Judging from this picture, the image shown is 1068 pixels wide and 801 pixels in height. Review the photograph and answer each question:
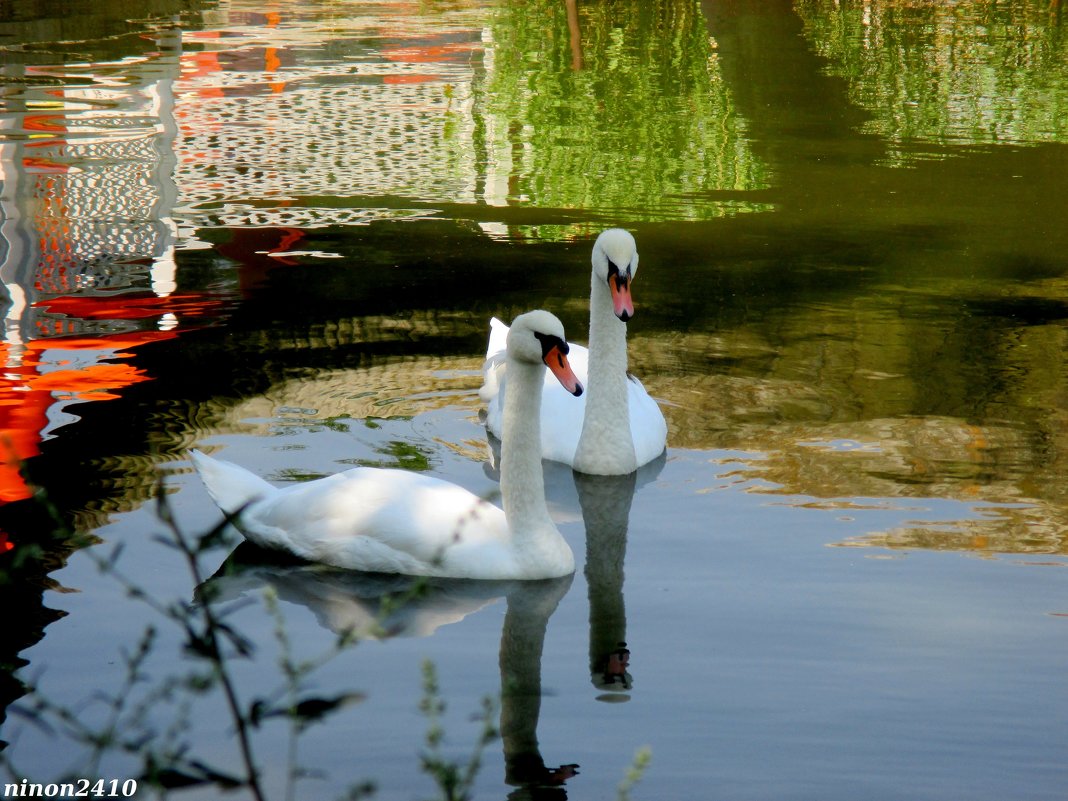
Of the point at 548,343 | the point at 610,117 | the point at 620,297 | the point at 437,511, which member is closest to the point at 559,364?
the point at 548,343

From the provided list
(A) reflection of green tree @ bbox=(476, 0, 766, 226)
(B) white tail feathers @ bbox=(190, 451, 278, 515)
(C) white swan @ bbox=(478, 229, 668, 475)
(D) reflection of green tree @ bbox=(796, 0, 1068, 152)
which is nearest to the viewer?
(B) white tail feathers @ bbox=(190, 451, 278, 515)

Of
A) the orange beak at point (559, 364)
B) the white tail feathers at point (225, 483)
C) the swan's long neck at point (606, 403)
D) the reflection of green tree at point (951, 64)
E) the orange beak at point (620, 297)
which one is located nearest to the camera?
the orange beak at point (559, 364)

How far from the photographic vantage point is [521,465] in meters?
5.73

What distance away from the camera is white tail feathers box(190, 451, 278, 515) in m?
5.84

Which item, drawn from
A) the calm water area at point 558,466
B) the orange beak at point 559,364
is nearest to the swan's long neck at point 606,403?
the calm water area at point 558,466

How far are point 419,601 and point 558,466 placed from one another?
1.92 metres

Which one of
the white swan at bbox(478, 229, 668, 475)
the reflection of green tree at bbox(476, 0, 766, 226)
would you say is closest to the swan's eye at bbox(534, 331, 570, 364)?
the white swan at bbox(478, 229, 668, 475)

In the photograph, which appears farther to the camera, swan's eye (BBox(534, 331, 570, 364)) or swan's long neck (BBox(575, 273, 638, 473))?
swan's long neck (BBox(575, 273, 638, 473))

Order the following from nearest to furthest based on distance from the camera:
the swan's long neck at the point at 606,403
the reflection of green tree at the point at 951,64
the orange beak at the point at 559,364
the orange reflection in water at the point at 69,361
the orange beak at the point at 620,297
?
the orange beak at the point at 559,364, the orange beak at the point at 620,297, the swan's long neck at the point at 606,403, the orange reflection in water at the point at 69,361, the reflection of green tree at the point at 951,64

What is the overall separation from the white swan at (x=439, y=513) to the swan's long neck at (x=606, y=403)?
111cm

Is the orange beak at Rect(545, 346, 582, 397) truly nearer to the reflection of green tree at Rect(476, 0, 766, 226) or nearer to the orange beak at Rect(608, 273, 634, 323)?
the orange beak at Rect(608, 273, 634, 323)

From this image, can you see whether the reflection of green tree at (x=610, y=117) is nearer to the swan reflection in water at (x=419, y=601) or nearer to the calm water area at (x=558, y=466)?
the calm water area at (x=558, y=466)

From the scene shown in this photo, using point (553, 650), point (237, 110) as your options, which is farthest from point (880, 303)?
point (237, 110)

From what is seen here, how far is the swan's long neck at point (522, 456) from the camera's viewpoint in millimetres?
5664
